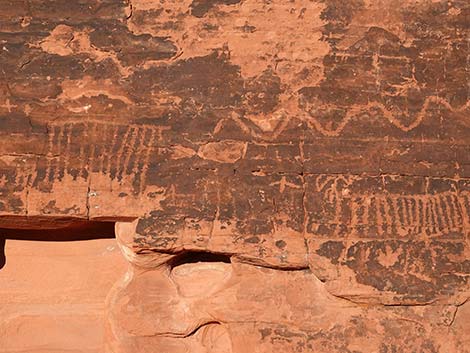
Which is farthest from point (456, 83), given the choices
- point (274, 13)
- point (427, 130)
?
point (274, 13)

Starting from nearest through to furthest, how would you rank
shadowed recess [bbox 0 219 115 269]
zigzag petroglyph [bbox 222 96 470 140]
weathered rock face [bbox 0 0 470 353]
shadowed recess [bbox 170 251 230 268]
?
1. weathered rock face [bbox 0 0 470 353]
2. zigzag petroglyph [bbox 222 96 470 140]
3. shadowed recess [bbox 170 251 230 268]
4. shadowed recess [bbox 0 219 115 269]

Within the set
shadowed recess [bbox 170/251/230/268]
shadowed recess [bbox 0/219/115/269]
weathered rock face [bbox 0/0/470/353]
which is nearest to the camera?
weathered rock face [bbox 0/0/470/353]

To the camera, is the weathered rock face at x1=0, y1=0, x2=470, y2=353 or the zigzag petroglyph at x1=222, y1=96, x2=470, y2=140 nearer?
the weathered rock face at x1=0, y1=0, x2=470, y2=353

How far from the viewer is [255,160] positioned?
2967 mm

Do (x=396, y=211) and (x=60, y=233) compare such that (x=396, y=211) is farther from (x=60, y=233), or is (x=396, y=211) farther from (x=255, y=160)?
(x=60, y=233)

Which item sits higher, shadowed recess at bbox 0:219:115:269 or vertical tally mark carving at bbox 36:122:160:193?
vertical tally mark carving at bbox 36:122:160:193

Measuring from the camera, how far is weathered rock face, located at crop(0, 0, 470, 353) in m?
2.88

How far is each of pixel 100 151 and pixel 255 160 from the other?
718mm

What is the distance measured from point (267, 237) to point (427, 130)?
37.0 inches

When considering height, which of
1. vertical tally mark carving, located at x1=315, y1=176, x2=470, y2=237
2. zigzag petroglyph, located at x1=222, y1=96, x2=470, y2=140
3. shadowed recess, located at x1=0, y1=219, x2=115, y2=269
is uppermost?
zigzag petroglyph, located at x1=222, y1=96, x2=470, y2=140

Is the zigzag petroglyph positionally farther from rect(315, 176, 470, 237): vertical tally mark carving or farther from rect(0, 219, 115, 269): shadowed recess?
rect(0, 219, 115, 269): shadowed recess

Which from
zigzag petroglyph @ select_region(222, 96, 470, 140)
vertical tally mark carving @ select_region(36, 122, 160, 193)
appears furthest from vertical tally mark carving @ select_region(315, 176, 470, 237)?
vertical tally mark carving @ select_region(36, 122, 160, 193)

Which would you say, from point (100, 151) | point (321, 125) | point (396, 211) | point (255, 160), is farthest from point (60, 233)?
point (396, 211)

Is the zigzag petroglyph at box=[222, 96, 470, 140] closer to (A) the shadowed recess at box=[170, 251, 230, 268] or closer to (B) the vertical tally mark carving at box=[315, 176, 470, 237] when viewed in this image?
(B) the vertical tally mark carving at box=[315, 176, 470, 237]
